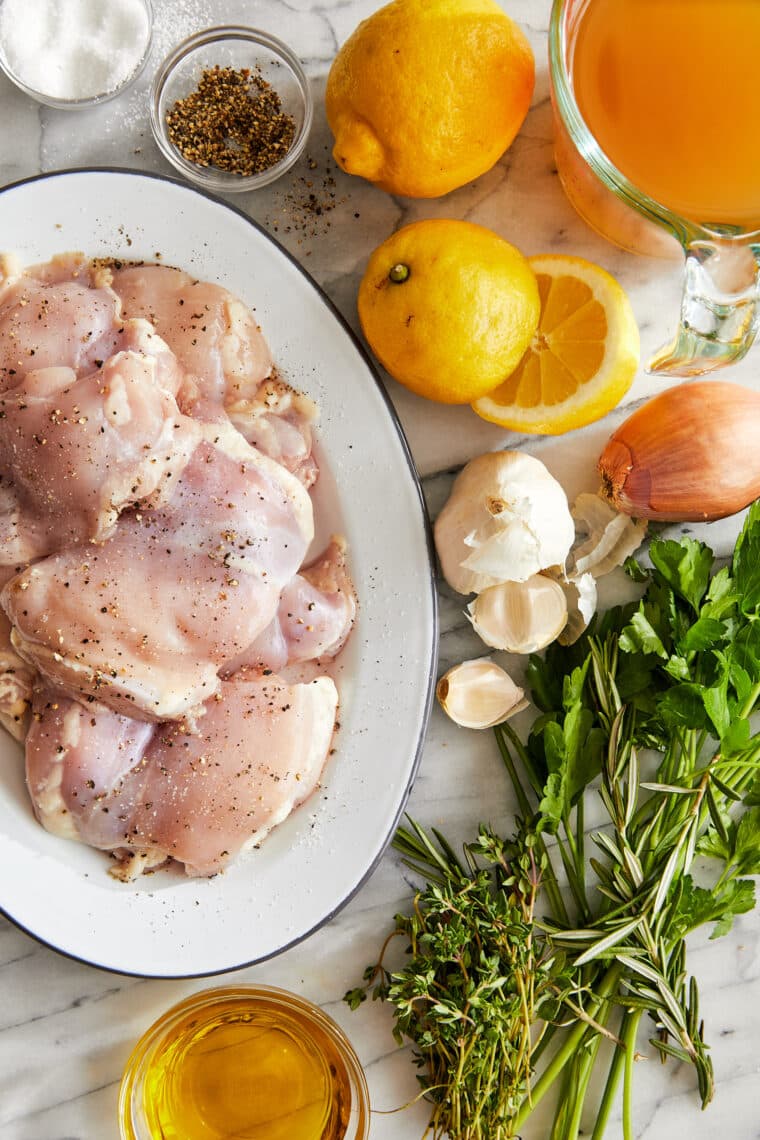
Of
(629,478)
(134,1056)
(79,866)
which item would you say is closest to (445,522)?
(629,478)

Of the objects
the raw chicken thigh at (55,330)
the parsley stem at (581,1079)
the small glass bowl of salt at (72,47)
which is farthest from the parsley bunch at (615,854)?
the small glass bowl of salt at (72,47)

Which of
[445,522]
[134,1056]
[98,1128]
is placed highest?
[445,522]

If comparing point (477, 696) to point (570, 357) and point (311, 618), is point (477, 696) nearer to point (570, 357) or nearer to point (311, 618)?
point (311, 618)

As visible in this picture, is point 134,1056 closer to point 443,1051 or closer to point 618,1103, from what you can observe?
point 443,1051

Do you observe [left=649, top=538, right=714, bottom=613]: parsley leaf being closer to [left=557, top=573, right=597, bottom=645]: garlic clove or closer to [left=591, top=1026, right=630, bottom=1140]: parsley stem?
[left=557, top=573, right=597, bottom=645]: garlic clove

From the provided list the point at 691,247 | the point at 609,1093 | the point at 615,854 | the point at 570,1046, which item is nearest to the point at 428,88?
the point at 691,247

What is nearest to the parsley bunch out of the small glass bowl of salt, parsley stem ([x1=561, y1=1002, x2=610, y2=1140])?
parsley stem ([x1=561, y1=1002, x2=610, y2=1140])

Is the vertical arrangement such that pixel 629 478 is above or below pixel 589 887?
above
